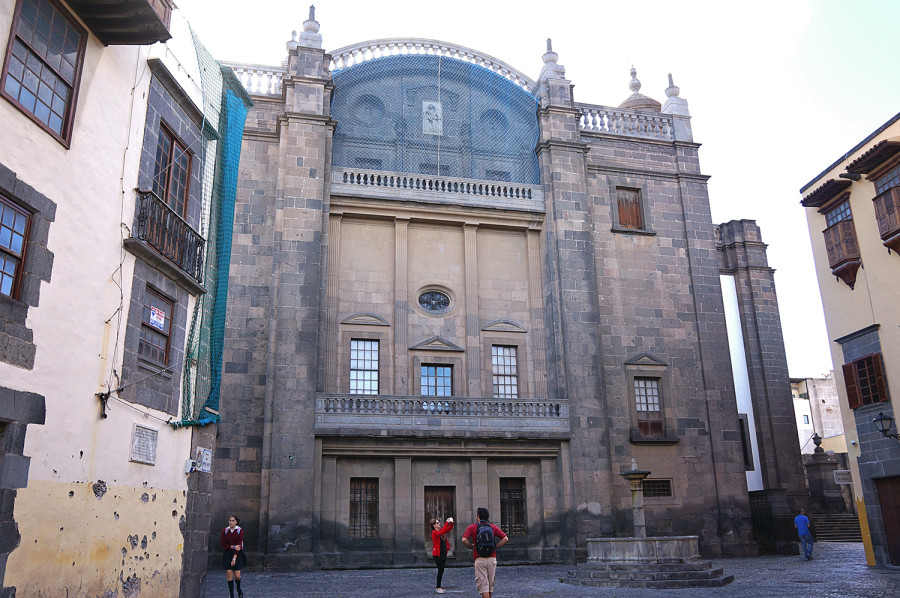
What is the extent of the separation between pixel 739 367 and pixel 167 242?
23.5m

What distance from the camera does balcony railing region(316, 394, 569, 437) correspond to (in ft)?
70.7

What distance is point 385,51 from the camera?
90.5 ft

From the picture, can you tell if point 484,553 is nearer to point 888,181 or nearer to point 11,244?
point 11,244

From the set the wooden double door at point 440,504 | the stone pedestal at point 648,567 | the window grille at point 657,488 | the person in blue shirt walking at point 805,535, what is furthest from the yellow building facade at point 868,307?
the wooden double door at point 440,504

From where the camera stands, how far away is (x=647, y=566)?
15.8 metres

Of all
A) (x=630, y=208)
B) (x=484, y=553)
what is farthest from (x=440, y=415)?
(x=484, y=553)

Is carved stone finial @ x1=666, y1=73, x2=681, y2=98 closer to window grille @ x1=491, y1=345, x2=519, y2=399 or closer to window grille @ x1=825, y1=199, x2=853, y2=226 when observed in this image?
window grille @ x1=825, y1=199, x2=853, y2=226

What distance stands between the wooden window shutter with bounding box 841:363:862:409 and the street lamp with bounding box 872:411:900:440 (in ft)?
3.43

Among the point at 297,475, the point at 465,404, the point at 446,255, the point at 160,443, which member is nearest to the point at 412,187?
the point at 446,255

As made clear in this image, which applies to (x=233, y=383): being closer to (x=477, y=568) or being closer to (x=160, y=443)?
(x=160, y=443)

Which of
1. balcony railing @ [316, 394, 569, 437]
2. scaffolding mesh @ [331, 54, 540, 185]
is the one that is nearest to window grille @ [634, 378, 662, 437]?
balcony railing @ [316, 394, 569, 437]

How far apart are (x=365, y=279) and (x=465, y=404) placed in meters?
5.46

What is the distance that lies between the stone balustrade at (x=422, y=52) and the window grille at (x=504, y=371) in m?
10.6

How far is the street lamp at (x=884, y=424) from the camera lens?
59.1 feet
